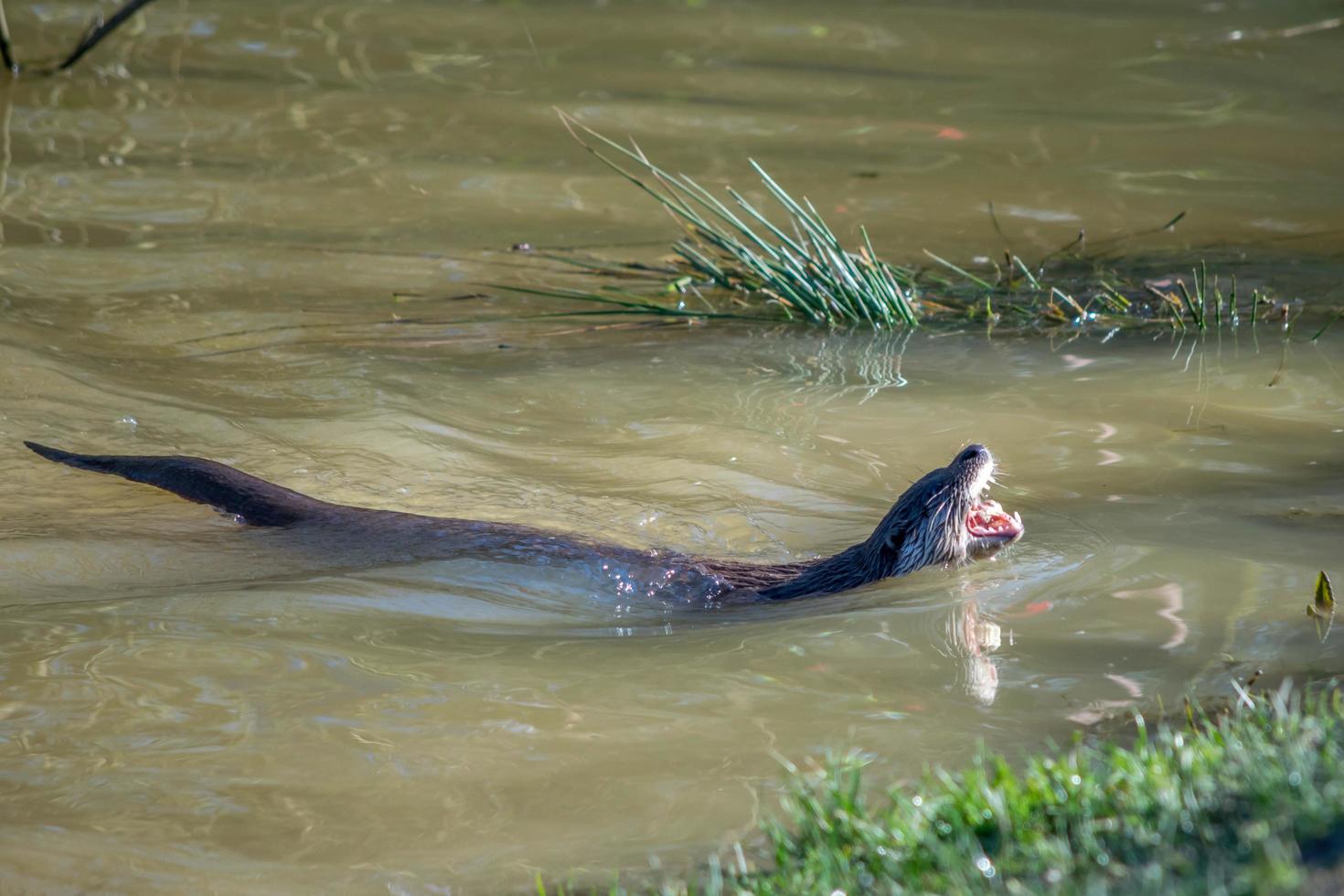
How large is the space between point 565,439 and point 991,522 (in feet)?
5.43

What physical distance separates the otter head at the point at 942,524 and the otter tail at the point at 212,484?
1.80 m

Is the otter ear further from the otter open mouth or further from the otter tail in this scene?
the otter tail

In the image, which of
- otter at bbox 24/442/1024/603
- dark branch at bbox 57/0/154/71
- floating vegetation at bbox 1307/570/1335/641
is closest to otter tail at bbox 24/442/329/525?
otter at bbox 24/442/1024/603

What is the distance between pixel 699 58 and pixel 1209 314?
6.06 metres

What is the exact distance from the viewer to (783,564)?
449cm

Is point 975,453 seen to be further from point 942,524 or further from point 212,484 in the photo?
point 212,484

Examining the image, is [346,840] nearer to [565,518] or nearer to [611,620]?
[611,620]

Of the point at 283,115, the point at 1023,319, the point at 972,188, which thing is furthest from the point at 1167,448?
the point at 283,115

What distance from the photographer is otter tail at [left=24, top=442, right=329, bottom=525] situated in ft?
15.4

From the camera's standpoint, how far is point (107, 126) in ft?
32.0

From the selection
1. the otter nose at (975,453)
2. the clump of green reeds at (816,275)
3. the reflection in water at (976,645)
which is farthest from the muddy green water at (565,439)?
the otter nose at (975,453)

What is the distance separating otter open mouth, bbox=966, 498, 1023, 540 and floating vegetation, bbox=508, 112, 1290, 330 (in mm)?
1833

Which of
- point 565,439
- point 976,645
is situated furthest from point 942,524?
point 565,439

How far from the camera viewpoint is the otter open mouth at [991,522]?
4.30 m
